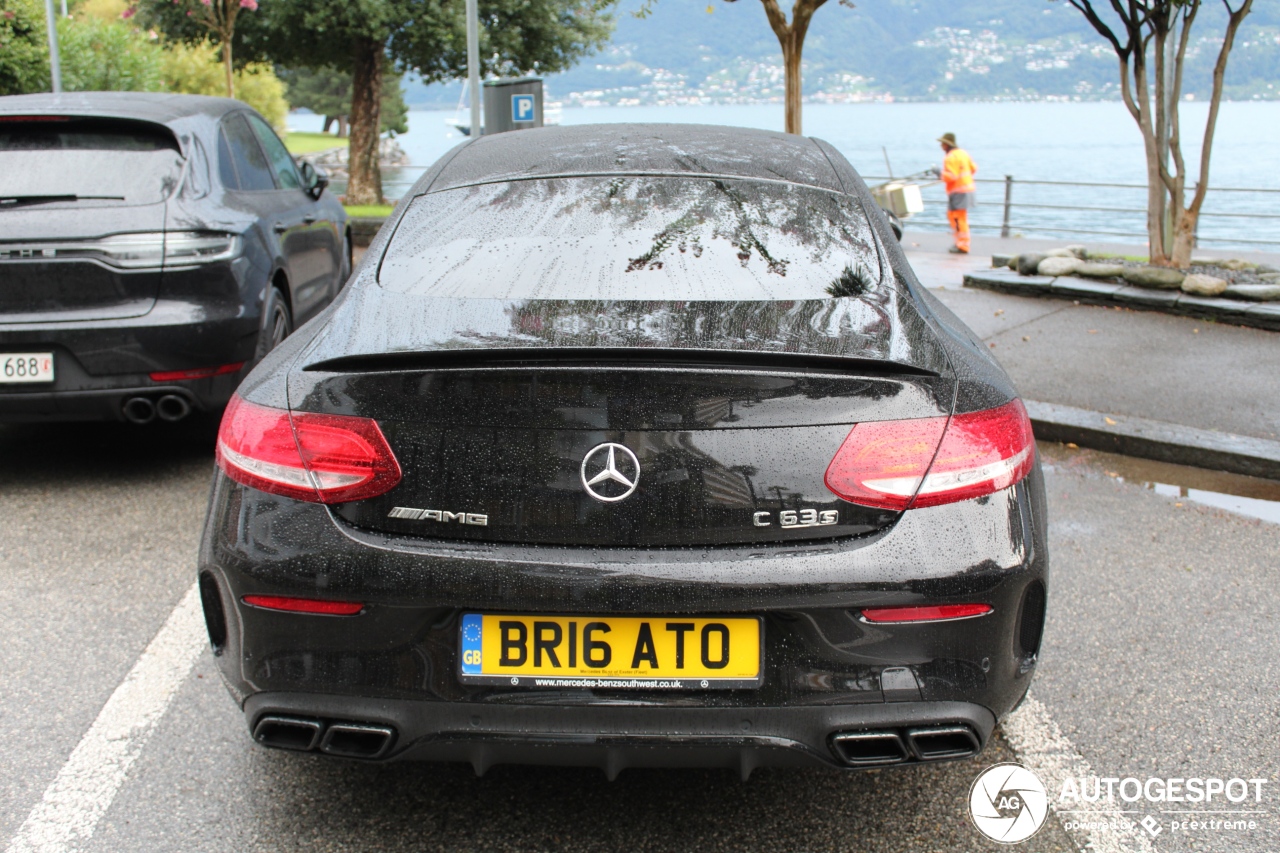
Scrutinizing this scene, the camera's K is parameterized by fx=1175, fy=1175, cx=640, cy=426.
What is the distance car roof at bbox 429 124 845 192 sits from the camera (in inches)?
127

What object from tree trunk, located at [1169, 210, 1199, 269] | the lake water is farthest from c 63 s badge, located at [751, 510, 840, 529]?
the lake water

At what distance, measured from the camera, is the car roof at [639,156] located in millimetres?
3225

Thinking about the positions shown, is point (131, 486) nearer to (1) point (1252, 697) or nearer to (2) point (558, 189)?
(2) point (558, 189)

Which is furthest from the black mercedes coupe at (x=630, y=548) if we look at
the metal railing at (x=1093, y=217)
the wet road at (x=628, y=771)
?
the metal railing at (x=1093, y=217)

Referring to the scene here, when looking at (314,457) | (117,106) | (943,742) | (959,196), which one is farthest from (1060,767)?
(959,196)

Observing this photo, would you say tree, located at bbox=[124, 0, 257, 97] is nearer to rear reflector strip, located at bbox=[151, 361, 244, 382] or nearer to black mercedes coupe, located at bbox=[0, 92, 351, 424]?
black mercedes coupe, located at bbox=[0, 92, 351, 424]

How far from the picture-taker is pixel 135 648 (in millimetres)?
3518

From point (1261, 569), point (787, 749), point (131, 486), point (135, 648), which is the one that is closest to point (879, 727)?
point (787, 749)

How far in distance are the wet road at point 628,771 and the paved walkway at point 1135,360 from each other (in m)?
1.64

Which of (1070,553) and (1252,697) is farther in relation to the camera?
(1070,553)

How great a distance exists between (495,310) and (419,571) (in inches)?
22.9

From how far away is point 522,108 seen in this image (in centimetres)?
1353

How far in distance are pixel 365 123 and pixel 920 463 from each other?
834 inches

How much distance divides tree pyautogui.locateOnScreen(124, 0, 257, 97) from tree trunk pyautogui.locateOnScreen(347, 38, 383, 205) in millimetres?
2077
